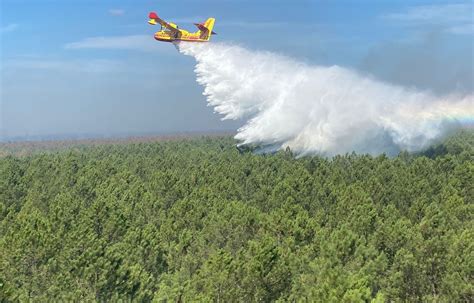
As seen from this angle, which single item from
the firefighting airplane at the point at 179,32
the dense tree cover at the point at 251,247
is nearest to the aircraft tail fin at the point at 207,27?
the firefighting airplane at the point at 179,32

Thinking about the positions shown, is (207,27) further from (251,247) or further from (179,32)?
(251,247)

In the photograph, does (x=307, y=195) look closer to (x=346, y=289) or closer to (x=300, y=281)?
(x=300, y=281)

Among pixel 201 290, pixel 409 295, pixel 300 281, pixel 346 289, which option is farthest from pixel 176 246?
pixel 346 289

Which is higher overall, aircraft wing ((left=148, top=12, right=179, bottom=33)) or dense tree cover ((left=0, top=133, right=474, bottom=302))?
aircraft wing ((left=148, top=12, right=179, bottom=33))

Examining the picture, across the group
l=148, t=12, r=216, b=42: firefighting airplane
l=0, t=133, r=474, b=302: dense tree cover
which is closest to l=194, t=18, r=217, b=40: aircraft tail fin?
l=148, t=12, r=216, b=42: firefighting airplane

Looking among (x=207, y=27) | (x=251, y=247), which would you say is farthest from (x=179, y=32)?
(x=251, y=247)

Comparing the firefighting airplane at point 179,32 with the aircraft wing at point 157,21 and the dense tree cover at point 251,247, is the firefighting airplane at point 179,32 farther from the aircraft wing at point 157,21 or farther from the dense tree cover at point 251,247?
the dense tree cover at point 251,247

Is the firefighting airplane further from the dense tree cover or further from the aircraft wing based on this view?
the dense tree cover

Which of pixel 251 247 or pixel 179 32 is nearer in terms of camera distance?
pixel 251 247

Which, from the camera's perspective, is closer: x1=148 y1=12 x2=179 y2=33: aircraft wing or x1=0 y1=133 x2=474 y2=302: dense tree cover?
x1=0 y1=133 x2=474 y2=302: dense tree cover
